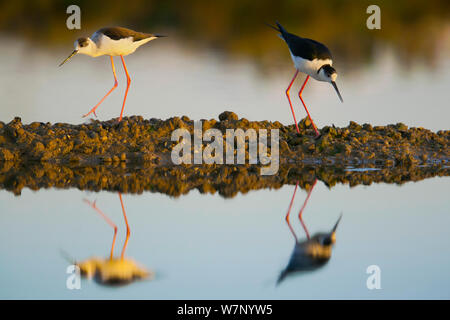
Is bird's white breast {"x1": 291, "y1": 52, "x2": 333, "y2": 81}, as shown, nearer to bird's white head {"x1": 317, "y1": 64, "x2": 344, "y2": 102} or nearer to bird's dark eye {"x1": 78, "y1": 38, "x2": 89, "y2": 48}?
bird's white head {"x1": 317, "y1": 64, "x2": 344, "y2": 102}

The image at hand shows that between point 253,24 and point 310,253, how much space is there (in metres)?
11.5

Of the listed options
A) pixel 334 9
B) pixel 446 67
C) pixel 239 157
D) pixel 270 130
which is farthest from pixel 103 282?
pixel 334 9

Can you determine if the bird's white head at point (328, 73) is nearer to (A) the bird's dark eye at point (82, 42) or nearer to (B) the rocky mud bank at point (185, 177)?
(B) the rocky mud bank at point (185, 177)

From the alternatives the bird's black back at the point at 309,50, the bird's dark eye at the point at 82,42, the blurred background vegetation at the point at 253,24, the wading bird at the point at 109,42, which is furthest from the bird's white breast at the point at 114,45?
the blurred background vegetation at the point at 253,24

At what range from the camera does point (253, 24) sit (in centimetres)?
1597

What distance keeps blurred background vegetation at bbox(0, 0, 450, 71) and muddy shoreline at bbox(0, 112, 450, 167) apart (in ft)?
14.9

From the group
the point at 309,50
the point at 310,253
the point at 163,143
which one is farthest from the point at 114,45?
the point at 310,253

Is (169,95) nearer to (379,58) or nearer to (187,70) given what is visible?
(187,70)

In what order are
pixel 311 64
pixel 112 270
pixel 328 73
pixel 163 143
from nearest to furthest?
pixel 112 270, pixel 163 143, pixel 328 73, pixel 311 64

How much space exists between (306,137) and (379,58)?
5.80 metres

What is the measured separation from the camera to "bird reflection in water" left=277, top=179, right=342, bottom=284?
4.61m

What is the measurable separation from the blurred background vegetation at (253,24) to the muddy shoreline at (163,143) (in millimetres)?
4529

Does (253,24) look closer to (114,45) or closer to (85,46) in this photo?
(114,45)

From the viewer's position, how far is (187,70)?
11789 millimetres
